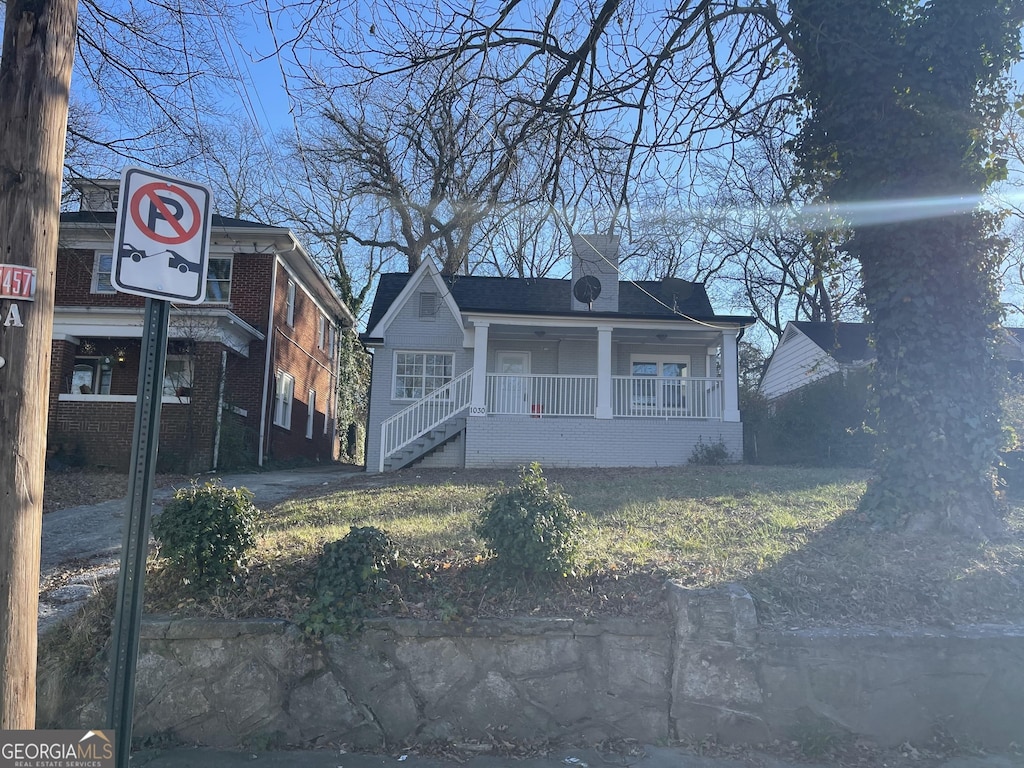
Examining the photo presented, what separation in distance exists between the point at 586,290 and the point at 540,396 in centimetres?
321

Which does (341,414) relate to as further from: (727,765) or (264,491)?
(727,765)

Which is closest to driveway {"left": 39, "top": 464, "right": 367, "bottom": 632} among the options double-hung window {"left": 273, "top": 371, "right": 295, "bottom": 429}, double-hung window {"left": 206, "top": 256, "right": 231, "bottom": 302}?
double-hung window {"left": 273, "top": 371, "right": 295, "bottom": 429}

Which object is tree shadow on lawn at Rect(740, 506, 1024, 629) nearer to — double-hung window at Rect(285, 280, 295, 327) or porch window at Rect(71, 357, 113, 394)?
porch window at Rect(71, 357, 113, 394)

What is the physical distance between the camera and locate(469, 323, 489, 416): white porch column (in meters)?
16.2

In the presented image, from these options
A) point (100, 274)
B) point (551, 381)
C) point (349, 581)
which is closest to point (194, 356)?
point (100, 274)

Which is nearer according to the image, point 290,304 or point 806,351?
point 290,304

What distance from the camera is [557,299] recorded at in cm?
1998

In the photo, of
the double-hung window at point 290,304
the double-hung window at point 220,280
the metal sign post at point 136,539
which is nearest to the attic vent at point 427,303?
the double-hung window at point 290,304

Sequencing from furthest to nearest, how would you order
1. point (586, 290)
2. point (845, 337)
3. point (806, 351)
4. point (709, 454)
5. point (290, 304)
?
point (806, 351) → point (845, 337) → point (290, 304) → point (586, 290) → point (709, 454)

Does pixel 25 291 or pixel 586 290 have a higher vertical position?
pixel 586 290

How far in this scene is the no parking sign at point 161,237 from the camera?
2.85m

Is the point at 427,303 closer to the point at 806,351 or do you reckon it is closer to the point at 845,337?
the point at 806,351

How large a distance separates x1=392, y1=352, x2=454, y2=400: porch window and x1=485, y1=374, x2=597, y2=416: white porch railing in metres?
2.57

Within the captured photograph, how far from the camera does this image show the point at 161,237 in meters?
2.94
